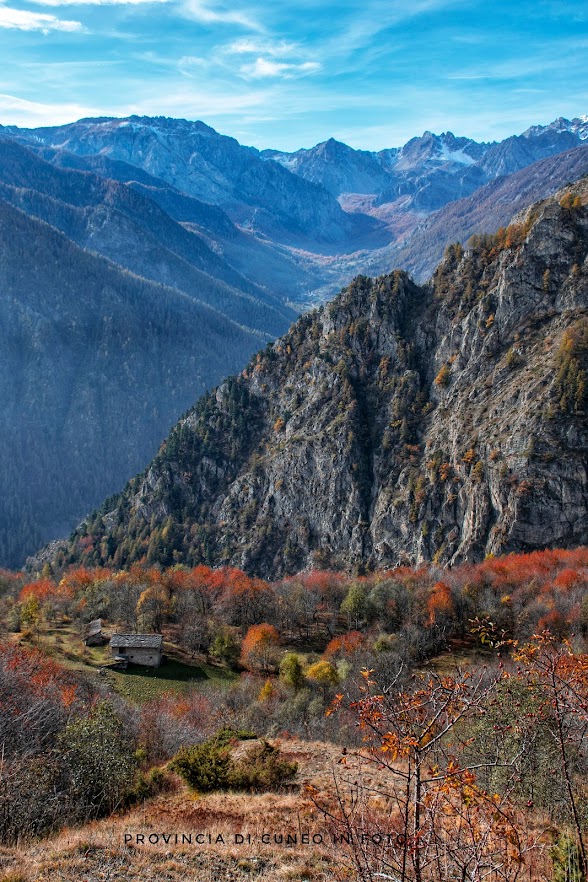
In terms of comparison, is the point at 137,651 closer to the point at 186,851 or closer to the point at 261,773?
the point at 261,773

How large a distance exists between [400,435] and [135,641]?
81.7 m

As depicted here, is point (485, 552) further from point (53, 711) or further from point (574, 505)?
point (53, 711)

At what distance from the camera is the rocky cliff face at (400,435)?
3984 inches

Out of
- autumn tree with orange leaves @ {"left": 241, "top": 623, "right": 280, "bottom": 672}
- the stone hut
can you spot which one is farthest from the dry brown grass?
autumn tree with orange leaves @ {"left": 241, "top": 623, "right": 280, "bottom": 672}

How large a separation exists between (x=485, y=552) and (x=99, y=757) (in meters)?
89.1

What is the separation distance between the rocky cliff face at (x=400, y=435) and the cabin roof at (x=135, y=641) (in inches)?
2354

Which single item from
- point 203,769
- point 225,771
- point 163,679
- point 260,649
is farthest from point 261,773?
point 260,649

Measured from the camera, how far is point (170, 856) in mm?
18203

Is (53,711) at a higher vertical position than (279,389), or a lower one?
lower

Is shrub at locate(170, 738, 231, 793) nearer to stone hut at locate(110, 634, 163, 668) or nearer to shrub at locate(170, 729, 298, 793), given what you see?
shrub at locate(170, 729, 298, 793)

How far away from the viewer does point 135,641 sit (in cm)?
7050

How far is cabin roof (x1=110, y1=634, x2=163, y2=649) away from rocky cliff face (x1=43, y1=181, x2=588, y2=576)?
59802 millimetres

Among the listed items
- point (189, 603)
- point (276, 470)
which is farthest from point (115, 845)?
point (276, 470)

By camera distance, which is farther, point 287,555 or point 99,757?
point 287,555
